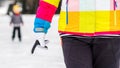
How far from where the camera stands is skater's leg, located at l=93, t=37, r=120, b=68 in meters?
3.33

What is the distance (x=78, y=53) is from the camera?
10.9ft

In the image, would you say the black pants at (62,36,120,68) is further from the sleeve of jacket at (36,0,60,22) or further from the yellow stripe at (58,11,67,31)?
the sleeve of jacket at (36,0,60,22)

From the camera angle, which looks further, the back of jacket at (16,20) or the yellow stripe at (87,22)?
the back of jacket at (16,20)

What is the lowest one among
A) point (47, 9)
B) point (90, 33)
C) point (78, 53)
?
point (78, 53)

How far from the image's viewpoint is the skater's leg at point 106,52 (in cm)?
333

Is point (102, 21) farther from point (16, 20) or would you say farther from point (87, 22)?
point (16, 20)

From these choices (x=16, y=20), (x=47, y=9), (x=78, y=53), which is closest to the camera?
(x=78, y=53)

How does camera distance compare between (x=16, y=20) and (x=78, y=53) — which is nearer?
(x=78, y=53)

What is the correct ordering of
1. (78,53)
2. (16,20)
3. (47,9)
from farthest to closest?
(16,20) < (47,9) < (78,53)

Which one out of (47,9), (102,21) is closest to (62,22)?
(47,9)

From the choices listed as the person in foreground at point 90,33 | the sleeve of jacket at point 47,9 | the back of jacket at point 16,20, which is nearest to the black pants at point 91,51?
the person in foreground at point 90,33

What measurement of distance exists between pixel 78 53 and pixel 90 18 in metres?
0.24

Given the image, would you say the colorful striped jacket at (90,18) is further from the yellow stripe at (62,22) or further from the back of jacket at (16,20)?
the back of jacket at (16,20)

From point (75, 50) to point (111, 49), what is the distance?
245 mm
